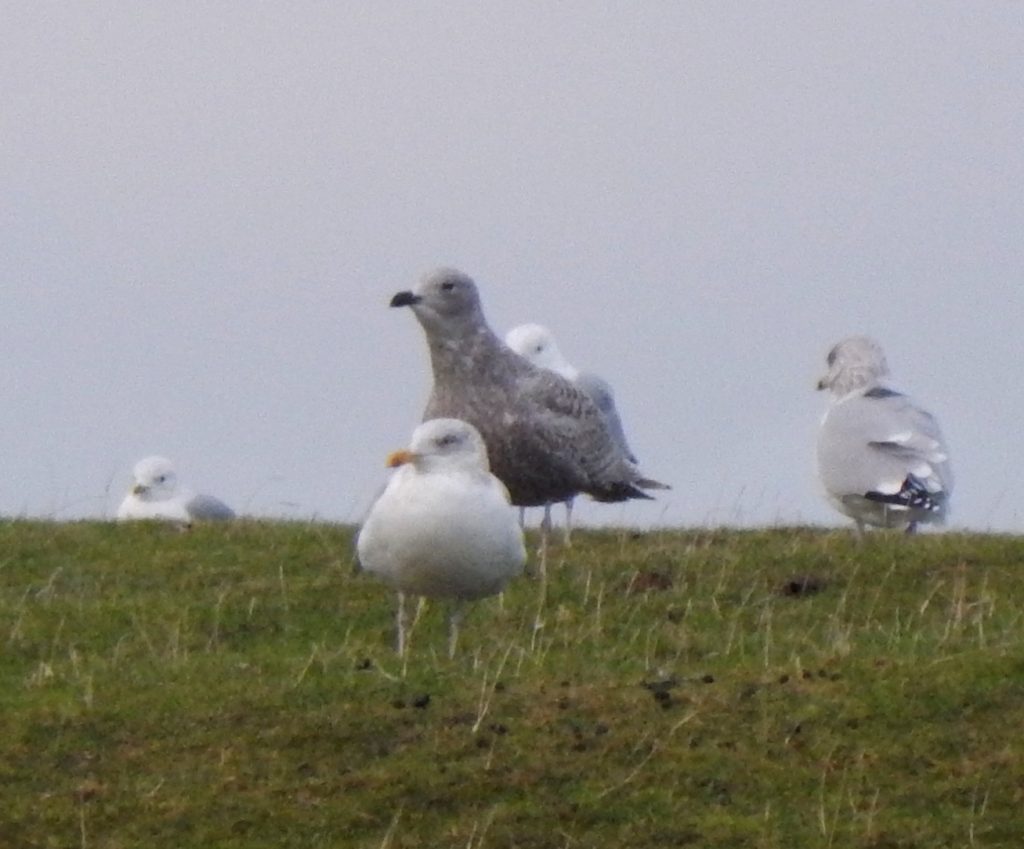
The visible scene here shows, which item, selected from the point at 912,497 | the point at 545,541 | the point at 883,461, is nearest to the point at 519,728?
the point at 545,541

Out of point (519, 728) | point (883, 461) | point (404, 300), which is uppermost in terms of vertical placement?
point (404, 300)

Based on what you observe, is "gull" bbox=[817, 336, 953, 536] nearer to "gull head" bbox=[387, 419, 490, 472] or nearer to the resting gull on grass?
the resting gull on grass

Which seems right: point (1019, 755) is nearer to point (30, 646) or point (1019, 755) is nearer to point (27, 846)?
point (27, 846)

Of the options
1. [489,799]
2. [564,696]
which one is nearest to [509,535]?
[564,696]

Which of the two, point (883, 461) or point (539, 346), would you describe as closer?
point (883, 461)

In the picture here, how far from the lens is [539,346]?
2425 cm

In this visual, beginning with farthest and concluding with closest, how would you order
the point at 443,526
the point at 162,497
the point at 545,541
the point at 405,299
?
the point at 162,497 → the point at 405,299 → the point at 545,541 → the point at 443,526

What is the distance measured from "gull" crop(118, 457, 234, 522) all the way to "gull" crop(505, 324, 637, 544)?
500 cm

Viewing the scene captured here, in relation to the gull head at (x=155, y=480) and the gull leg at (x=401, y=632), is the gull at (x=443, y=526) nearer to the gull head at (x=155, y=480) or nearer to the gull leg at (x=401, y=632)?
the gull leg at (x=401, y=632)

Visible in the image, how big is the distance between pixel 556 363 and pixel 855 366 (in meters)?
3.30

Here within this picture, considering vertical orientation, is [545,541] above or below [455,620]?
above

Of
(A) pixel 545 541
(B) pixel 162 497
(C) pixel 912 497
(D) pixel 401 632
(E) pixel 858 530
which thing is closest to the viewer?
(D) pixel 401 632

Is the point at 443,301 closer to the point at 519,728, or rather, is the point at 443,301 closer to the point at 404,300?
the point at 404,300

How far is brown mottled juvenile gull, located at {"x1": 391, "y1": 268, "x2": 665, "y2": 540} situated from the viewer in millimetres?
18516
